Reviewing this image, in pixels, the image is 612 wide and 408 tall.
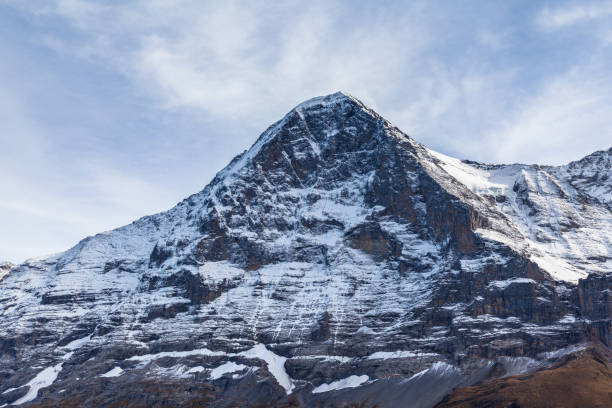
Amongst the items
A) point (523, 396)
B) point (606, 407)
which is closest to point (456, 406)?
point (523, 396)

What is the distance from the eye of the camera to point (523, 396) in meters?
198

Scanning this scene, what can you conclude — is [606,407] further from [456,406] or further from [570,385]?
[456,406]

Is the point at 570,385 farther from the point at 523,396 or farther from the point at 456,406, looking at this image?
the point at 456,406

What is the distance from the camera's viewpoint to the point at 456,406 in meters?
199

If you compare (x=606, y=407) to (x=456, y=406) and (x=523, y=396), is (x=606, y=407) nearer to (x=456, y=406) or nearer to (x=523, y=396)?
(x=523, y=396)

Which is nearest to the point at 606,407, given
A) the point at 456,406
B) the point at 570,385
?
the point at 570,385

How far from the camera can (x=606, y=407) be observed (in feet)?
623

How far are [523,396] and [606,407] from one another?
1832 centimetres

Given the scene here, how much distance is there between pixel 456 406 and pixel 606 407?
110 ft

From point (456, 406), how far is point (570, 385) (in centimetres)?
2731
